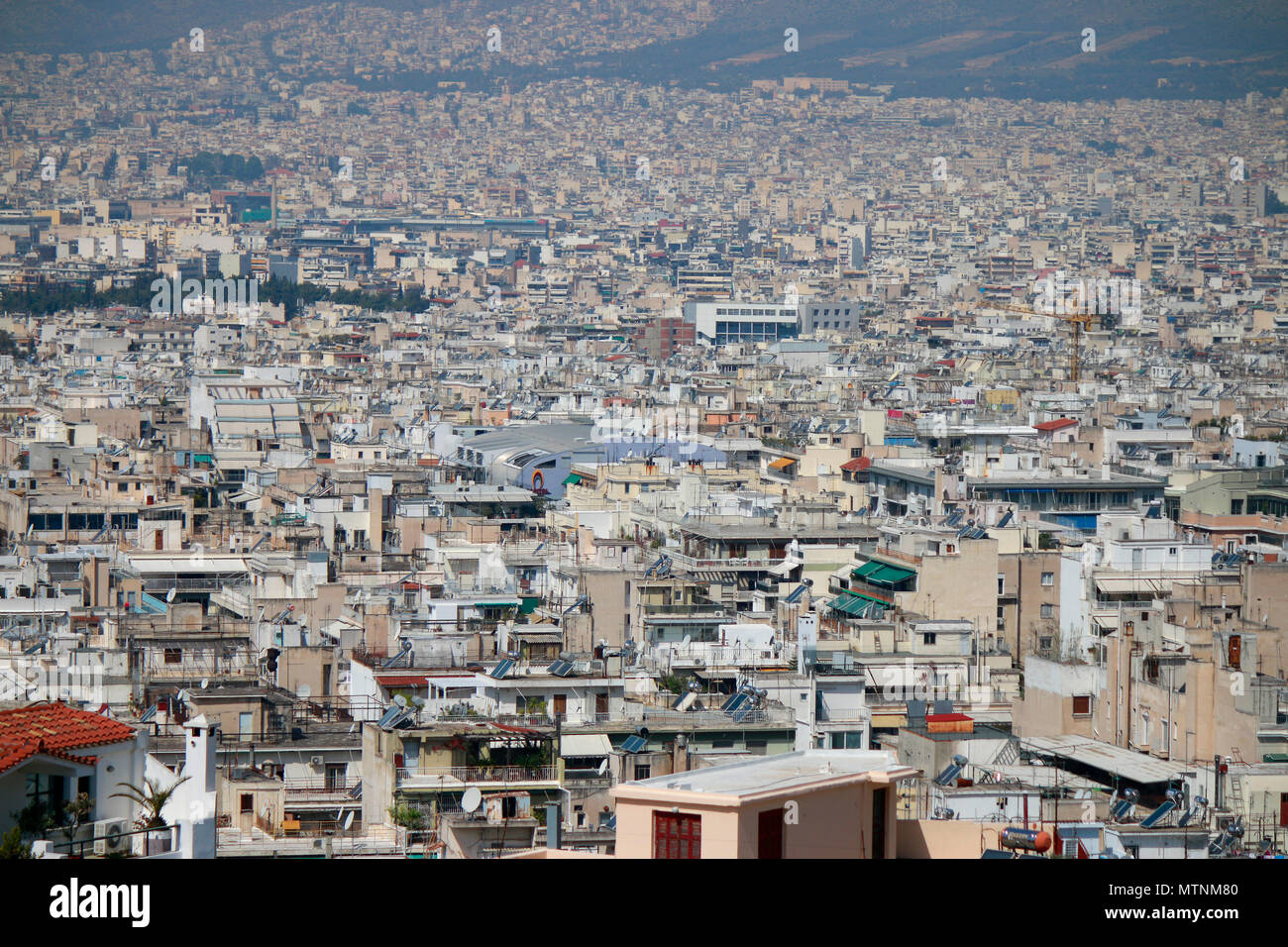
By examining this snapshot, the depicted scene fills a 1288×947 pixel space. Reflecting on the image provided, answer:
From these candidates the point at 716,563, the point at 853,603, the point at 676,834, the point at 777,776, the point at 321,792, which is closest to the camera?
the point at 676,834

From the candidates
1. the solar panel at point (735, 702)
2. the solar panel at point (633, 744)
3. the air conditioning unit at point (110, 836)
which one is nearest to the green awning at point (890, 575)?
the solar panel at point (735, 702)

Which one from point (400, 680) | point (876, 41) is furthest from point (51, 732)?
point (876, 41)

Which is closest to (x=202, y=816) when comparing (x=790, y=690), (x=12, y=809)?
(x=12, y=809)

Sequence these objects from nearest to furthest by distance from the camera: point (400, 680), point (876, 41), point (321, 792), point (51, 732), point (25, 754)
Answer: point (25, 754), point (51, 732), point (321, 792), point (400, 680), point (876, 41)

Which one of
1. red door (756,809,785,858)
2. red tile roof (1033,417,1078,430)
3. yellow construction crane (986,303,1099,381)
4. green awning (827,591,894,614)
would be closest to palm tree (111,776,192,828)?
red door (756,809,785,858)

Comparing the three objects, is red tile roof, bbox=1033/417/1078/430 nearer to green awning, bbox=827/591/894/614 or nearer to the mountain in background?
green awning, bbox=827/591/894/614

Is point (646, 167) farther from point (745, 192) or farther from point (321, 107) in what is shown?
point (321, 107)

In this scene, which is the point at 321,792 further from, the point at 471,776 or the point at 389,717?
the point at 471,776
